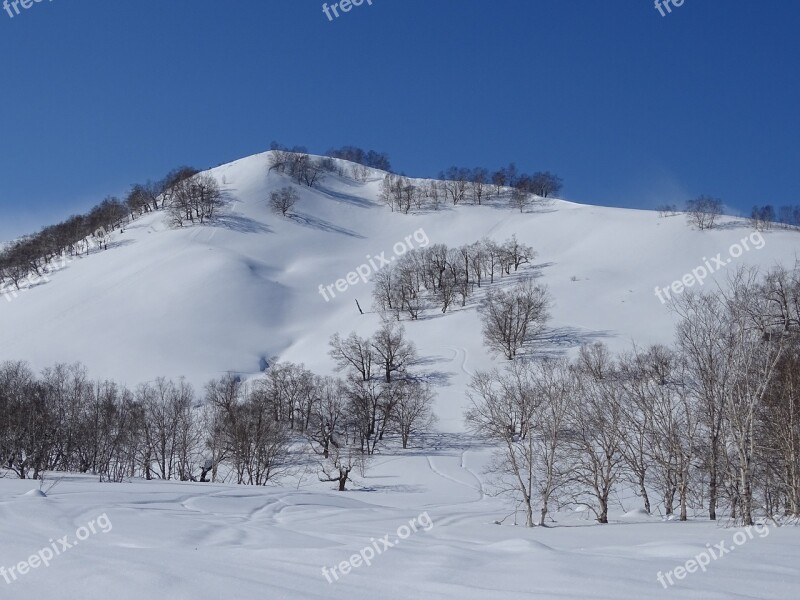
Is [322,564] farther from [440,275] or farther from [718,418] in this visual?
[440,275]

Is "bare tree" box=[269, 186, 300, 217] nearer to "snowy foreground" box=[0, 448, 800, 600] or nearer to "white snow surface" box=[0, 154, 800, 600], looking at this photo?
"white snow surface" box=[0, 154, 800, 600]

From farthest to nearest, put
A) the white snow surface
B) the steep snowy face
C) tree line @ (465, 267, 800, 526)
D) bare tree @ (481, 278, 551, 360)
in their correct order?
the steep snowy face → bare tree @ (481, 278, 551, 360) → tree line @ (465, 267, 800, 526) → the white snow surface

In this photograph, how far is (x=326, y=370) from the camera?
2844 inches

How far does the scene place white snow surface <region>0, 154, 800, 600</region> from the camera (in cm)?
665

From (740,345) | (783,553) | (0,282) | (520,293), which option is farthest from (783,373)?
(0,282)

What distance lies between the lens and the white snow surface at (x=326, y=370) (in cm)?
665

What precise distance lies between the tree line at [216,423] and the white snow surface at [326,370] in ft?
14.7

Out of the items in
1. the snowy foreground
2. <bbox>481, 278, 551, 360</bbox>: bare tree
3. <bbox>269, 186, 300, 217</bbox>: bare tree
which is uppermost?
<bbox>269, 186, 300, 217</bbox>: bare tree

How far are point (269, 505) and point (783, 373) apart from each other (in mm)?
21062

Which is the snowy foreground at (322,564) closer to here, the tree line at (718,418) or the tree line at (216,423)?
the tree line at (718,418)

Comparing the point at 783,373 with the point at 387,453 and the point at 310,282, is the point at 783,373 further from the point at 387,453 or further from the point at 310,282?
the point at 310,282

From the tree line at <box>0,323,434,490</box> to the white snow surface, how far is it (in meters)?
4.49

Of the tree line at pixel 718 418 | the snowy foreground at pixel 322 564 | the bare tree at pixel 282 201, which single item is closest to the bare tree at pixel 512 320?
the tree line at pixel 718 418

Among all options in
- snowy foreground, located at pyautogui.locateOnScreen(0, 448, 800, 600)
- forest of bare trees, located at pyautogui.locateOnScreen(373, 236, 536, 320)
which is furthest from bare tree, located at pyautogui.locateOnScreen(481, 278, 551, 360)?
snowy foreground, located at pyautogui.locateOnScreen(0, 448, 800, 600)
